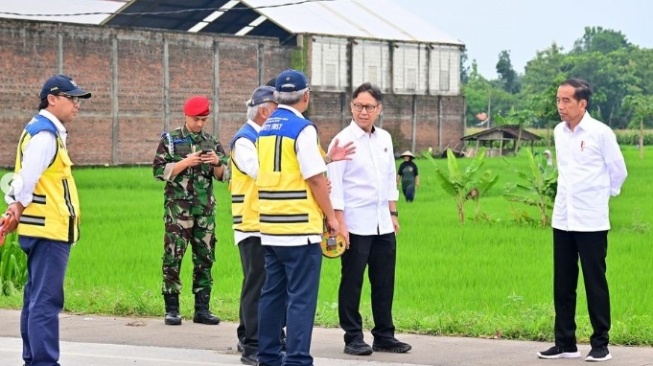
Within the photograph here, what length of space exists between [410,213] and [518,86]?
160089mm

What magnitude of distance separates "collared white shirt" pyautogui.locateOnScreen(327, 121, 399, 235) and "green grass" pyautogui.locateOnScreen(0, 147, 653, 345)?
146 centimetres

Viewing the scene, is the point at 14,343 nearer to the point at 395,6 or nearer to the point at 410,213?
the point at 410,213

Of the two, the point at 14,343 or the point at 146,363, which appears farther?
the point at 14,343

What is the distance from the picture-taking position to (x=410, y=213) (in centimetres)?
2714

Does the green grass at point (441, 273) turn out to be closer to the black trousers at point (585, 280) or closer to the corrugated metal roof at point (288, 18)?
the black trousers at point (585, 280)

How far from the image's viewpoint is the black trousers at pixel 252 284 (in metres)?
9.24

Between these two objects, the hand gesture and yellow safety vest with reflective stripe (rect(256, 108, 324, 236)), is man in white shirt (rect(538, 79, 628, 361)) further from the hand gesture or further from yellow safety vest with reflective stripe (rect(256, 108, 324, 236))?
yellow safety vest with reflective stripe (rect(256, 108, 324, 236))

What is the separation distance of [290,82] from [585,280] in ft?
8.54

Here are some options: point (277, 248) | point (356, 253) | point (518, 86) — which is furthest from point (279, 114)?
point (518, 86)

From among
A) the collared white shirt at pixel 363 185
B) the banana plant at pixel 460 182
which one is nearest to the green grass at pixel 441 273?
the banana plant at pixel 460 182

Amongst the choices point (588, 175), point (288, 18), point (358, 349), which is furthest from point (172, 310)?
point (288, 18)

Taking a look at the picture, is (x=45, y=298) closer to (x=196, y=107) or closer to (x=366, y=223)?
(x=366, y=223)

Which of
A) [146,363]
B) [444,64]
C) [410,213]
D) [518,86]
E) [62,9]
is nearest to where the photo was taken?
[146,363]

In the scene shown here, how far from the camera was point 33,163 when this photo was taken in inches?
316
